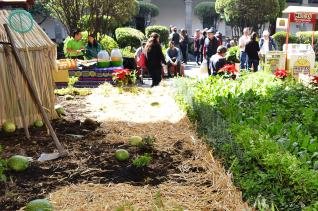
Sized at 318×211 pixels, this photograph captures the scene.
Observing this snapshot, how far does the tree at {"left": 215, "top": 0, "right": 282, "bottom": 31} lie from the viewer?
25.8m

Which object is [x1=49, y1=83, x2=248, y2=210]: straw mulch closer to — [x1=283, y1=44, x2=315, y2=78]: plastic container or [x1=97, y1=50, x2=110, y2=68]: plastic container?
[x1=97, y1=50, x2=110, y2=68]: plastic container

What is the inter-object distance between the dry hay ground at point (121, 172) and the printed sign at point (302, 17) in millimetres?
7719

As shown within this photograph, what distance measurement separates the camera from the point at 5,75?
20.7 ft

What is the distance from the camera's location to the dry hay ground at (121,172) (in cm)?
393

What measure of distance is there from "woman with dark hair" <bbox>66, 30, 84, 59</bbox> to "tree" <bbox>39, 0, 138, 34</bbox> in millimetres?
3861

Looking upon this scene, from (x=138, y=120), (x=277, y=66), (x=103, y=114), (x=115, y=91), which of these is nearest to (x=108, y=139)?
(x=138, y=120)

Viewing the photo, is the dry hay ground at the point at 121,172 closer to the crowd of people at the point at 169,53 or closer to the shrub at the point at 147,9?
the crowd of people at the point at 169,53

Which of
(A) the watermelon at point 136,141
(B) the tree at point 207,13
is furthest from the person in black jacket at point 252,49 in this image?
(B) the tree at point 207,13

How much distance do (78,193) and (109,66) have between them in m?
8.39

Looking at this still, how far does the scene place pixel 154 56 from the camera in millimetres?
11984

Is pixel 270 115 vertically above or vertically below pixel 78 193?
above

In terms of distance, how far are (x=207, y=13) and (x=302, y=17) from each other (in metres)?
21.3

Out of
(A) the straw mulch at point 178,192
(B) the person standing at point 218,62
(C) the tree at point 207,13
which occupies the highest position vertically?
(C) the tree at point 207,13

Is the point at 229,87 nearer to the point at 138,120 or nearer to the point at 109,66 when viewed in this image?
the point at 138,120
